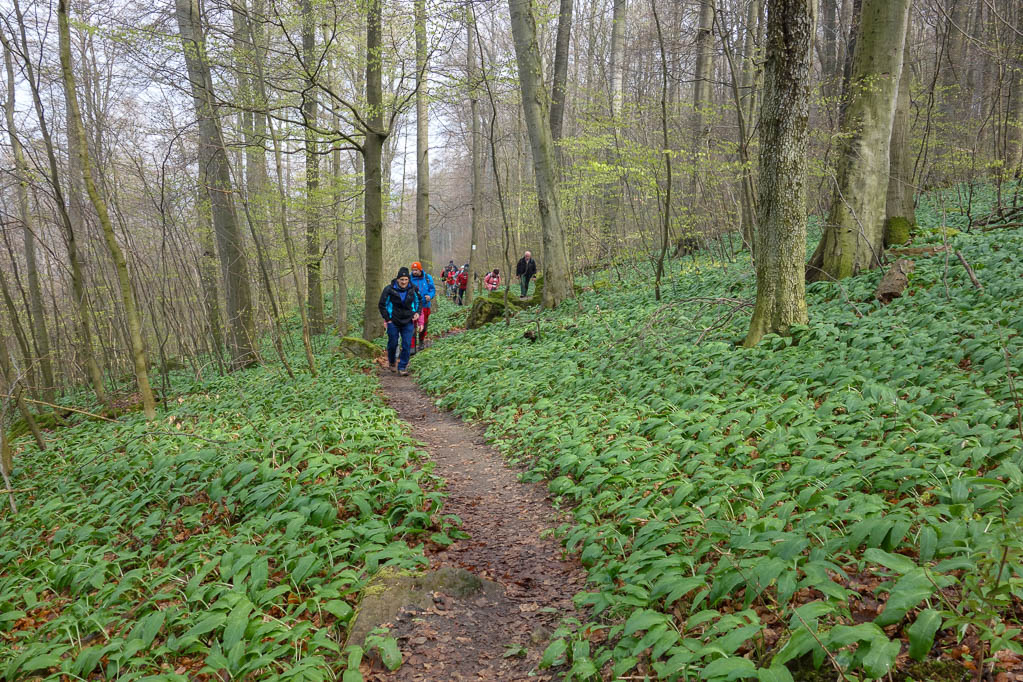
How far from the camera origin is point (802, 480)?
350cm

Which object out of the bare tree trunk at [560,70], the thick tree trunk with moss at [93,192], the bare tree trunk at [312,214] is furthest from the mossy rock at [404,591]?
the bare tree trunk at [560,70]

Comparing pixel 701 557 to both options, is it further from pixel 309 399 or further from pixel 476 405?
pixel 309 399

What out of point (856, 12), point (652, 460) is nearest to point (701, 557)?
point (652, 460)

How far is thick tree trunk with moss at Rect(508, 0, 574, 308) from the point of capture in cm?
1126

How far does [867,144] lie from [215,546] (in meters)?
9.03

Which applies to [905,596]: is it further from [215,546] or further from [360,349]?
[360,349]

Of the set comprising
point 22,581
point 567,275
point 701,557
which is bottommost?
point 22,581

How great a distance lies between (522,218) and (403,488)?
826 inches

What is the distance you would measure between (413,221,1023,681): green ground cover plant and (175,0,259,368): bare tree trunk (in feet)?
23.1

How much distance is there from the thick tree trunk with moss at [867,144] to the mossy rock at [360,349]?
8.57 m

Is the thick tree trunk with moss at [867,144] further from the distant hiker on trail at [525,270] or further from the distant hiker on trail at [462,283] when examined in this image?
the distant hiker on trail at [462,283]

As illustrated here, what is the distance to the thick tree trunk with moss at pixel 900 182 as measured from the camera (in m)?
8.73

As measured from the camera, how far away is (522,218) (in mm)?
24438

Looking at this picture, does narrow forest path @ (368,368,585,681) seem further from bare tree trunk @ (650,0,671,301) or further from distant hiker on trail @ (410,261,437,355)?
distant hiker on trail @ (410,261,437,355)
